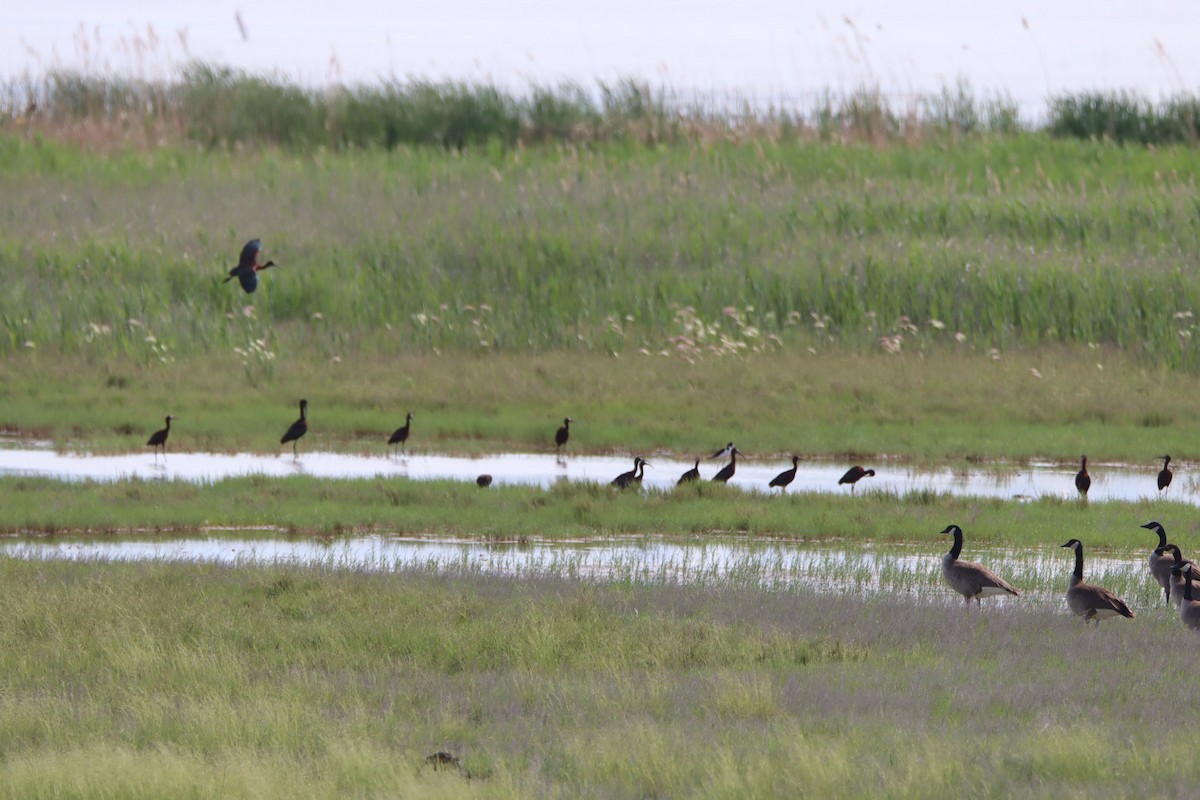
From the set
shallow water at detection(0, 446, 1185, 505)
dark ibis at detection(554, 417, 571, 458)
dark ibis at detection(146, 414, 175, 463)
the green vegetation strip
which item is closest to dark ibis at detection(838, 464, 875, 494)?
shallow water at detection(0, 446, 1185, 505)

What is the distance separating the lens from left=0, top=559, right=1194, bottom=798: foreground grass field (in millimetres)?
8094

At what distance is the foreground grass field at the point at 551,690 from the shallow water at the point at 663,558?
75 centimetres

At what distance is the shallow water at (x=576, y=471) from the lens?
18891 millimetres

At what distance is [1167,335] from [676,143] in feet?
49.2

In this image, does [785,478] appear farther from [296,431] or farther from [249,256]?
[249,256]

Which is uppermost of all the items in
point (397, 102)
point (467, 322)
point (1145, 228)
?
point (397, 102)

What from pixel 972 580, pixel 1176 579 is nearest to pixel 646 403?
pixel 972 580

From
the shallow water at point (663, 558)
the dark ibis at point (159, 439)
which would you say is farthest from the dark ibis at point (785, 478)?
the dark ibis at point (159, 439)

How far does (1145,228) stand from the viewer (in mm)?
33031

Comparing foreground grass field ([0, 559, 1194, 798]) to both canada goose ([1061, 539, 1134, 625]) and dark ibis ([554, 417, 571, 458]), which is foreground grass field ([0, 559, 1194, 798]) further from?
dark ibis ([554, 417, 571, 458])

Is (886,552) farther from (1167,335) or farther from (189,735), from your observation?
(1167,335)

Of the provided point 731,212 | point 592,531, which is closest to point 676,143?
point 731,212

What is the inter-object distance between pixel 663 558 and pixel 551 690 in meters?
5.51

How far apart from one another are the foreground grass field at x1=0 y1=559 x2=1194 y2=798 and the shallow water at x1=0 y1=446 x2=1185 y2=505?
570 cm
